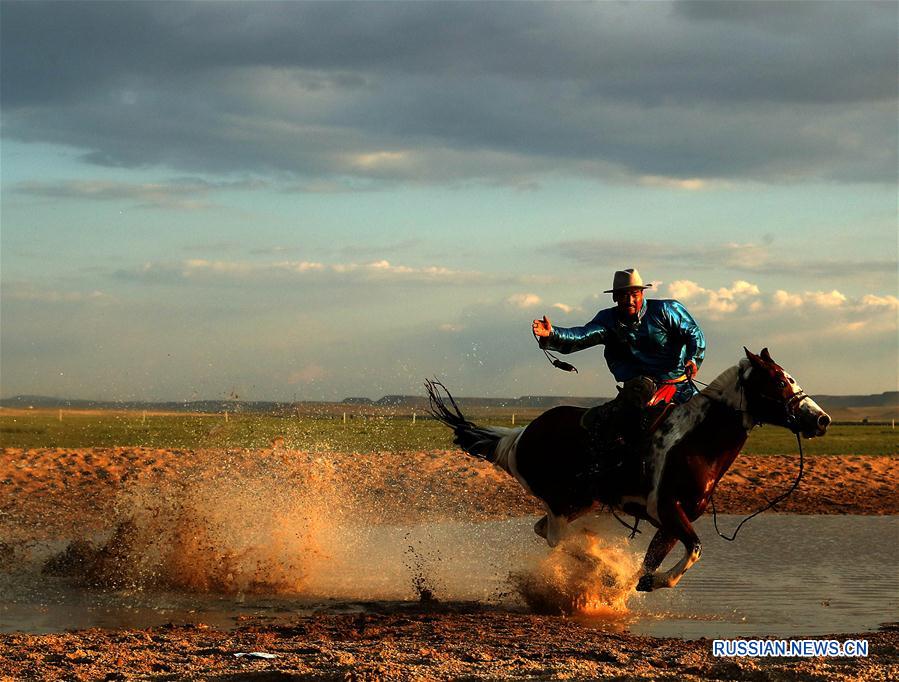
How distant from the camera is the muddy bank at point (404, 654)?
6773mm

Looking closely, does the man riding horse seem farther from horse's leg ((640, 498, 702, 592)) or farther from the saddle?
horse's leg ((640, 498, 702, 592))

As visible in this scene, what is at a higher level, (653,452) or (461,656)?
(653,452)

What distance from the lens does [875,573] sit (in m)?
12.0

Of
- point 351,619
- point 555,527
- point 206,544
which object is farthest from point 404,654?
point 206,544

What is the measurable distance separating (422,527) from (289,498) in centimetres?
328

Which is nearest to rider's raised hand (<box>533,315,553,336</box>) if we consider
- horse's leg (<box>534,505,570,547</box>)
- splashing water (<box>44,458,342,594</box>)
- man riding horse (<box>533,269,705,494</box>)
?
man riding horse (<box>533,269,705,494</box>)

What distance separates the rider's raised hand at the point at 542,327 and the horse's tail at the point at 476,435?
105 centimetres

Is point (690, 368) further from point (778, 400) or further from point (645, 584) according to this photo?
point (645, 584)

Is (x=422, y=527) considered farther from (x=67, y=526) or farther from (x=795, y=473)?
(x=795, y=473)

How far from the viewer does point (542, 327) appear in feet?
33.1

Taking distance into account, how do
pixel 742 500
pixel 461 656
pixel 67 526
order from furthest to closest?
pixel 742 500, pixel 67 526, pixel 461 656

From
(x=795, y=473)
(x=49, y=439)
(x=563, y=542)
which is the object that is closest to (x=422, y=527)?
(x=563, y=542)

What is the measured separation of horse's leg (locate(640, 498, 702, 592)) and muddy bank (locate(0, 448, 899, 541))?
5854 millimetres

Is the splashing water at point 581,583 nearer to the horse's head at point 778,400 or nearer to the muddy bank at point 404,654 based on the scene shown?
the muddy bank at point 404,654
